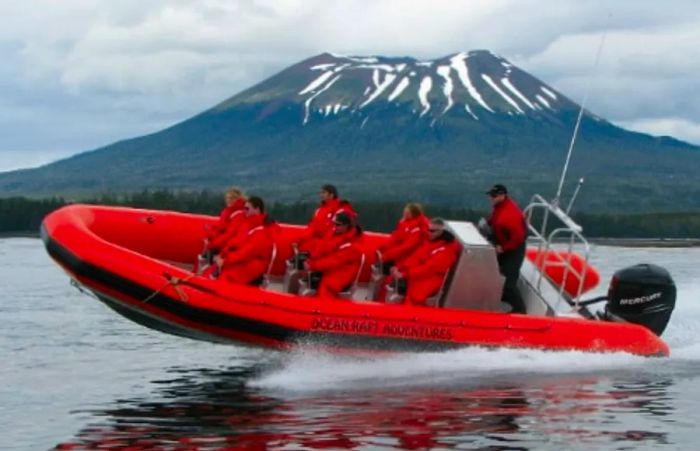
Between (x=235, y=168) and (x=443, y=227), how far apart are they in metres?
149

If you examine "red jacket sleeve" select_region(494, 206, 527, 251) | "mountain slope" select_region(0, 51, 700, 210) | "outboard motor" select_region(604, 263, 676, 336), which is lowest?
"outboard motor" select_region(604, 263, 676, 336)

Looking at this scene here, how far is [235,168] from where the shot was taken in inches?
6334

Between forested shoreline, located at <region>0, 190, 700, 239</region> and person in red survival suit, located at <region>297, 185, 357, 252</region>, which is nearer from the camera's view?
person in red survival suit, located at <region>297, 185, 357, 252</region>

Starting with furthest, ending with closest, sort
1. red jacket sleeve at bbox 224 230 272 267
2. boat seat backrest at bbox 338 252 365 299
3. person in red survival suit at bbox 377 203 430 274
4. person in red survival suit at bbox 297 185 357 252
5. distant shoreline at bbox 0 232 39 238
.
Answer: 1. distant shoreline at bbox 0 232 39 238
2. person in red survival suit at bbox 297 185 357 252
3. person in red survival suit at bbox 377 203 430 274
4. boat seat backrest at bbox 338 252 365 299
5. red jacket sleeve at bbox 224 230 272 267

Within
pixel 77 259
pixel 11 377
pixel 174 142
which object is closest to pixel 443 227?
pixel 77 259

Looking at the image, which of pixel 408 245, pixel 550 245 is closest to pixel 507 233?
pixel 408 245

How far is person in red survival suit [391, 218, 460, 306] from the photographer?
12703mm

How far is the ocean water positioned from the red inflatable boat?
192mm

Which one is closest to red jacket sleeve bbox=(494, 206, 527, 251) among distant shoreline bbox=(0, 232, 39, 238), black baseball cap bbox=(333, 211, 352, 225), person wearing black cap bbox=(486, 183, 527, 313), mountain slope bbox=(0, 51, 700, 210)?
person wearing black cap bbox=(486, 183, 527, 313)

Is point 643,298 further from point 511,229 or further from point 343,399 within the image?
point 343,399

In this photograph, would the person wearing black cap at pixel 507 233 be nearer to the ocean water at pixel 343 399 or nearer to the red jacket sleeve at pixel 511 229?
the red jacket sleeve at pixel 511 229

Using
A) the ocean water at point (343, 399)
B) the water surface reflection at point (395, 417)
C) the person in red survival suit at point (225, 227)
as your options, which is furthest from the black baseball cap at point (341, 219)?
the water surface reflection at point (395, 417)

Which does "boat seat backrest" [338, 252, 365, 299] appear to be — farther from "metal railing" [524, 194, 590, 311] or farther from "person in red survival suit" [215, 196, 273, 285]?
"metal railing" [524, 194, 590, 311]

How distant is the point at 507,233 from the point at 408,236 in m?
0.94
